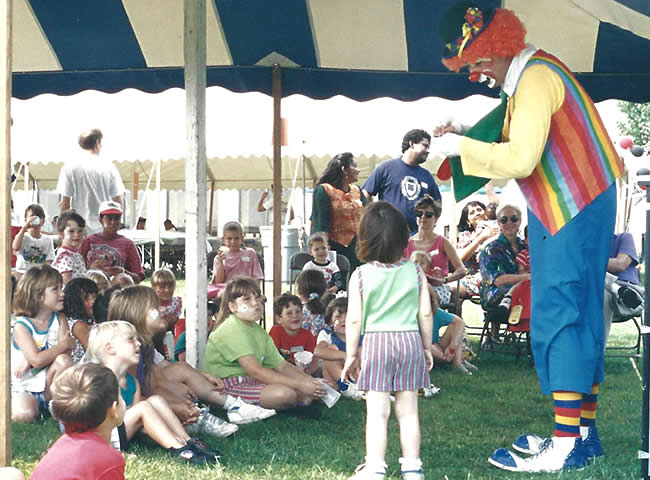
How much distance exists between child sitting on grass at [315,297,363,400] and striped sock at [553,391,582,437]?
5.25 ft

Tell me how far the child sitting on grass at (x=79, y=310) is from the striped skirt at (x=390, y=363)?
1811 mm

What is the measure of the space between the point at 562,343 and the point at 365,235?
0.88 m

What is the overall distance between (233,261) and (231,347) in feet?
9.46

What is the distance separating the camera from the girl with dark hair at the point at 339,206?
7.01 m

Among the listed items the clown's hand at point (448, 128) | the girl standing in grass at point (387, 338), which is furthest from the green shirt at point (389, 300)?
the clown's hand at point (448, 128)

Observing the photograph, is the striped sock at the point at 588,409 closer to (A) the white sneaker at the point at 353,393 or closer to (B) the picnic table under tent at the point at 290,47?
(A) the white sneaker at the point at 353,393

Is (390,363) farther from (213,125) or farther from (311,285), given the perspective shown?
(213,125)

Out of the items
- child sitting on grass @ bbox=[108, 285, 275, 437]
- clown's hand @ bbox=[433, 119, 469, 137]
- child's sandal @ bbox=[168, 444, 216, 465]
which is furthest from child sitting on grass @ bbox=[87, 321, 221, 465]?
clown's hand @ bbox=[433, 119, 469, 137]

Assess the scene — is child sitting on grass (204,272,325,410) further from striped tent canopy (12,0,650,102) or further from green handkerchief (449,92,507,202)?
striped tent canopy (12,0,650,102)

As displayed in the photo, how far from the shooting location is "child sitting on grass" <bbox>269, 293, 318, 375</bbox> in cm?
526

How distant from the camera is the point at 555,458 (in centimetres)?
340

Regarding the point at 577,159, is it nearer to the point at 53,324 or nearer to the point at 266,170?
the point at 53,324

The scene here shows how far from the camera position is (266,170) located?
18250 millimetres

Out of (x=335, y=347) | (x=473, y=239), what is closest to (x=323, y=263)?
(x=335, y=347)
